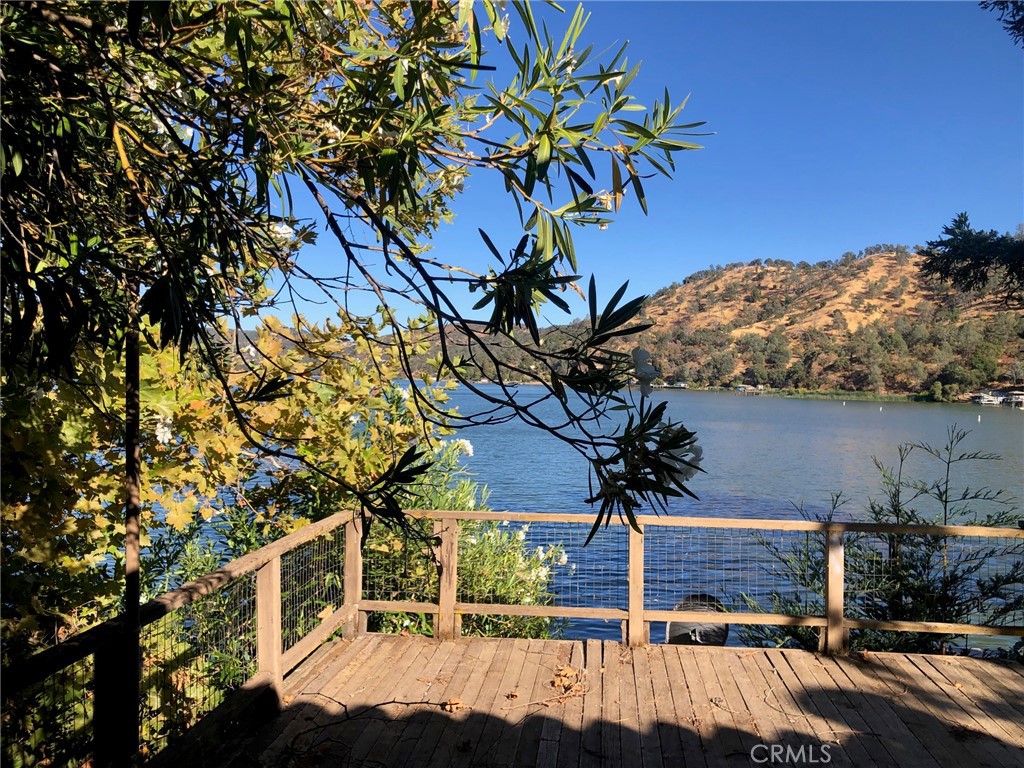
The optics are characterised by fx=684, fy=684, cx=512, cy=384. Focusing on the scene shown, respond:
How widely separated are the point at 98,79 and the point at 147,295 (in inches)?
18.1

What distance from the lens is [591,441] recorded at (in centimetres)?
118

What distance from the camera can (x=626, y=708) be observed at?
3.46 metres

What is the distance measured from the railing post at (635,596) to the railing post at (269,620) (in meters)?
2.09

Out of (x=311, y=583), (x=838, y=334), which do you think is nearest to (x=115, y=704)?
(x=311, y=583)

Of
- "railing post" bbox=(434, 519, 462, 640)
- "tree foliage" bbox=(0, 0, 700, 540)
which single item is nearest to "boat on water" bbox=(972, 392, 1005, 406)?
"railing post" bbox=(434, 519, 462, 640)

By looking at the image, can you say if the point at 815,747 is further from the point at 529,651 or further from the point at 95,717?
the point at 95,717

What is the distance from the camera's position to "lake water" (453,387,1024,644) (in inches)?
233

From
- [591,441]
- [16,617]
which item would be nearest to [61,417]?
[16,617]

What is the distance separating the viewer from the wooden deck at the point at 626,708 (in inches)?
117

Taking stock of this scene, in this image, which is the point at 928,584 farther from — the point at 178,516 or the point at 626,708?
the point at 178,516

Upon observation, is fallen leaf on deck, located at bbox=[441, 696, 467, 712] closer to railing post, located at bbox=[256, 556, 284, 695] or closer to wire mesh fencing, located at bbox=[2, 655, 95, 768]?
railing post, located at bbox=[256, 556, 284, 695]

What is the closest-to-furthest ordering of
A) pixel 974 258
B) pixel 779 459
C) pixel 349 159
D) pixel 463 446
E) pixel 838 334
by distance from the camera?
pixel 349 159
pixel 463 446
pixel 974 258
pixel 779 459
pixel 838 334

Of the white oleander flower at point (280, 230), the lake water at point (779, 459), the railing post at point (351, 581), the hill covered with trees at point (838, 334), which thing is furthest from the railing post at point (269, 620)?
the hill covered with trees at point (838, 334)

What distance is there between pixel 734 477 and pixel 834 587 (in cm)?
1737
